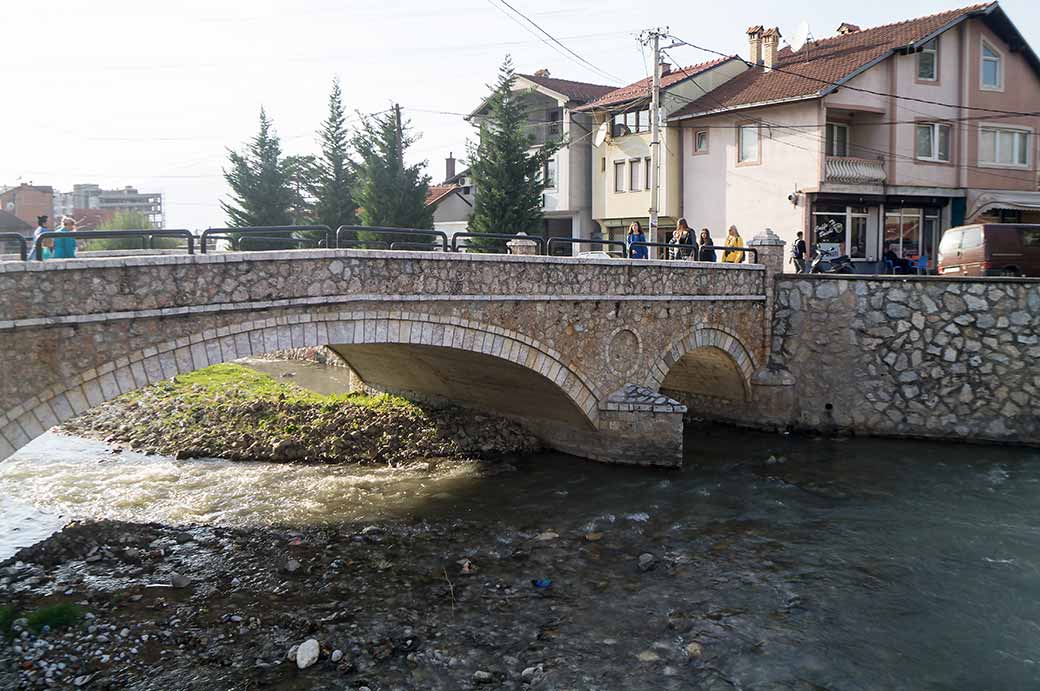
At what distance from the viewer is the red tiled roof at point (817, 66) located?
29594mm

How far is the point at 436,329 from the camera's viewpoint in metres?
14.7

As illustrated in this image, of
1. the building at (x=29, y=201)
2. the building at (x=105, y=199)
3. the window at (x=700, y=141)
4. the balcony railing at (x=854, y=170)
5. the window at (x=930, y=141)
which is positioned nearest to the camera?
the balcony railing at (x=854, y=170)

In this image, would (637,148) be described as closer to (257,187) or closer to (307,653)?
(257,187)

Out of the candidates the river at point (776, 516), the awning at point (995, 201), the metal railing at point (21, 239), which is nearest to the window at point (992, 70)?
the awning at point (995, 201)

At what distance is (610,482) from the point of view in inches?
666

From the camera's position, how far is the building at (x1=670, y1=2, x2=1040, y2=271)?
97.2 ft

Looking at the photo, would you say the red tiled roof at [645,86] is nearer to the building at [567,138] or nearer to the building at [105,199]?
the building at [567,138]

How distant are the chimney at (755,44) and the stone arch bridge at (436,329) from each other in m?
16.0

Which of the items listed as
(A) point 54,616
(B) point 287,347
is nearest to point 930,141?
(B) point 287,347

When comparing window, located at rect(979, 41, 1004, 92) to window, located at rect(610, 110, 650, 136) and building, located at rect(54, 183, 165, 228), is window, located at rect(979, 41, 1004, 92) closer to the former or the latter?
window, located at rect(610, 110, 650, 136)

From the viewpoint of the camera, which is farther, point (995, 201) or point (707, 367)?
point (995, 201)

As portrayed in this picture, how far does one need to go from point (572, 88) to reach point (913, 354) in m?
24.4

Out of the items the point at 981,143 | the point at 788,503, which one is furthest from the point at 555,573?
the point at 981,143

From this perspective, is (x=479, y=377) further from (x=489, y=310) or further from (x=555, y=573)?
(x=555, y=573)
